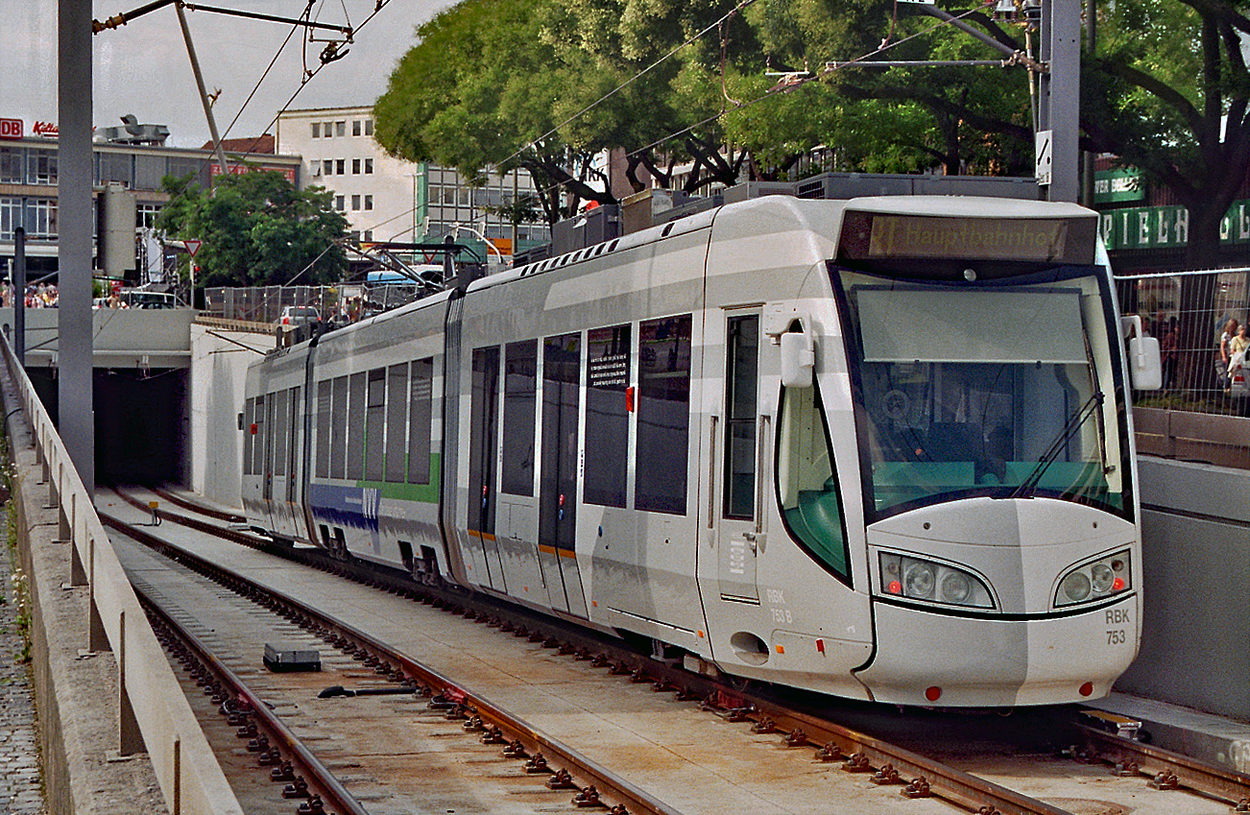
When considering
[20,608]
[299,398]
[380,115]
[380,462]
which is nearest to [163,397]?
[380,115]

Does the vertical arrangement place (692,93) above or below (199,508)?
above

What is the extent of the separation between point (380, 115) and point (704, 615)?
174 ft

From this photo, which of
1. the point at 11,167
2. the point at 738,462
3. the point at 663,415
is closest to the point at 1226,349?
the point at 663,415

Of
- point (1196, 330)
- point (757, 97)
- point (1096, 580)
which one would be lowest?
Answer: point (1096, 580)

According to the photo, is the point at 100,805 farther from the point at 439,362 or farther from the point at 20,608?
the point at 439,362

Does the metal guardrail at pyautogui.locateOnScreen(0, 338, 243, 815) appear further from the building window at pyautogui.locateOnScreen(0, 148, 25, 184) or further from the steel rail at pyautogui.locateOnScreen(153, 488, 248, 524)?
the building window at pyautogui.locateOnScreen(0, 148, 25, 184)

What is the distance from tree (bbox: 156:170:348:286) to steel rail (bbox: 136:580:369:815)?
5618cm

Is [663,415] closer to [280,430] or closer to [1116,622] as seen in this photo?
[1116,622]

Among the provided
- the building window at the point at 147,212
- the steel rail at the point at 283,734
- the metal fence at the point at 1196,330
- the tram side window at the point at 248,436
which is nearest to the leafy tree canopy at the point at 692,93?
the tram side window at the point at 248,436

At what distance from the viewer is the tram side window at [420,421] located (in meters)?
17.8

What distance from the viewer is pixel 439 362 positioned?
57.8 feet

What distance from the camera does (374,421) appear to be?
20.9 metres

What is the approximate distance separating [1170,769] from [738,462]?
2890mm

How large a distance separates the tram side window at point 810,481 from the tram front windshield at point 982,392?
0.24 m
